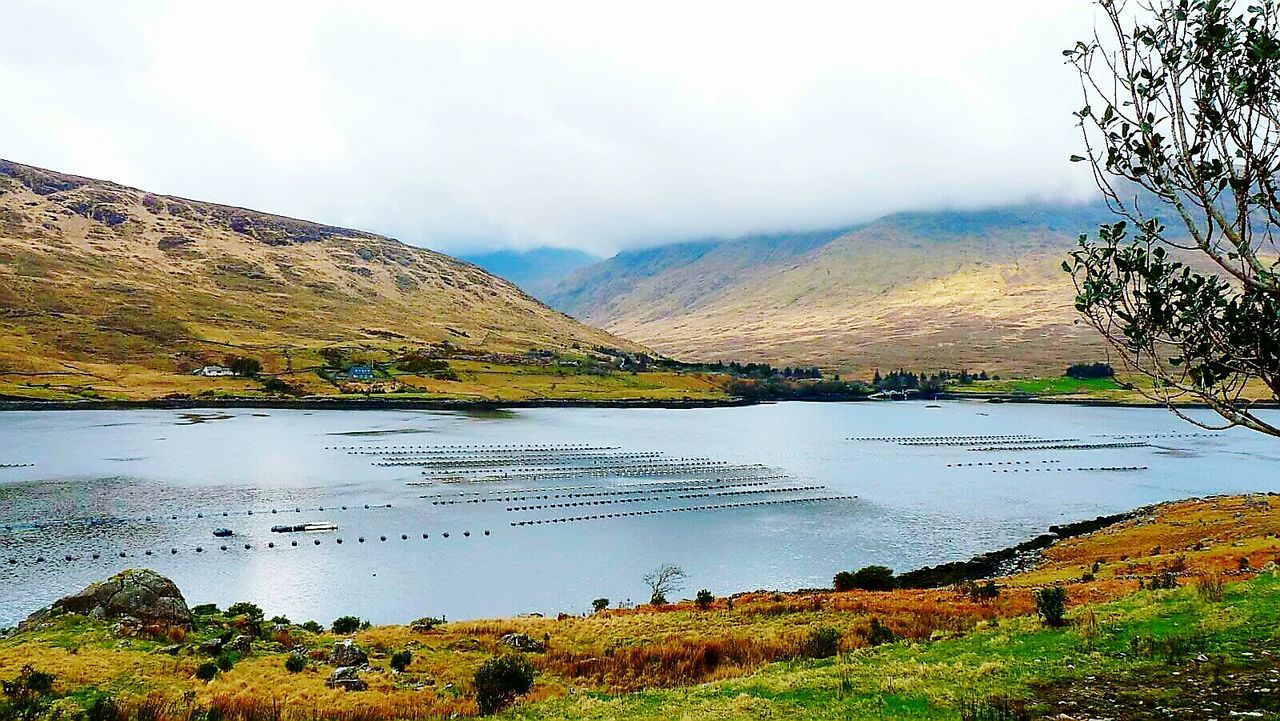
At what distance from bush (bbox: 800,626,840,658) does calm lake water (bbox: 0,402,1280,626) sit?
31.9 m

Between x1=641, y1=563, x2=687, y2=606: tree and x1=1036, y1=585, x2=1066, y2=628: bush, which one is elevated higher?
x1=1036, y1=585, x2=1066, y2=628: bush

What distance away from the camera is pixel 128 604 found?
33.3 metres

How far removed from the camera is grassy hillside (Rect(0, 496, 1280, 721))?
16.0 m

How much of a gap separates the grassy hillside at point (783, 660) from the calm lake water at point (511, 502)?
22.5 m

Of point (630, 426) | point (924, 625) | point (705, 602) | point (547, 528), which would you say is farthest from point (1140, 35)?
point (630, 426)

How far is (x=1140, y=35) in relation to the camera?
1471 cm

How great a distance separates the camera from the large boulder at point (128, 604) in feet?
108

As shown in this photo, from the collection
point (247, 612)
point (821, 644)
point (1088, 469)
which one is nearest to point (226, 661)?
point (247, 612)

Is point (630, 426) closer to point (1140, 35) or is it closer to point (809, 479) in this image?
point (809, 479)

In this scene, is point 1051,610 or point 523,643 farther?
point 523,643

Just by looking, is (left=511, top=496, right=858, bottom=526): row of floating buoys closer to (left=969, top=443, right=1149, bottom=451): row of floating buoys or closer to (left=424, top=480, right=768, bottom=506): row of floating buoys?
(left=424, top=480, right=768, bottom=506): row of floating buoys

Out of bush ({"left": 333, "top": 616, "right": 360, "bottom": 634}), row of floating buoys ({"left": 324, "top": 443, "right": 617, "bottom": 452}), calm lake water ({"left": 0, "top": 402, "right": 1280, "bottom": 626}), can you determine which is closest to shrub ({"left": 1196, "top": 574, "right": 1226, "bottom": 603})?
bush ({"left": 333, "top": 616, "right": 360, "bottom": 634})

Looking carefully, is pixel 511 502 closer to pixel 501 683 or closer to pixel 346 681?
pixel 346 681

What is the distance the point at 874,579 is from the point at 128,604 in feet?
141
